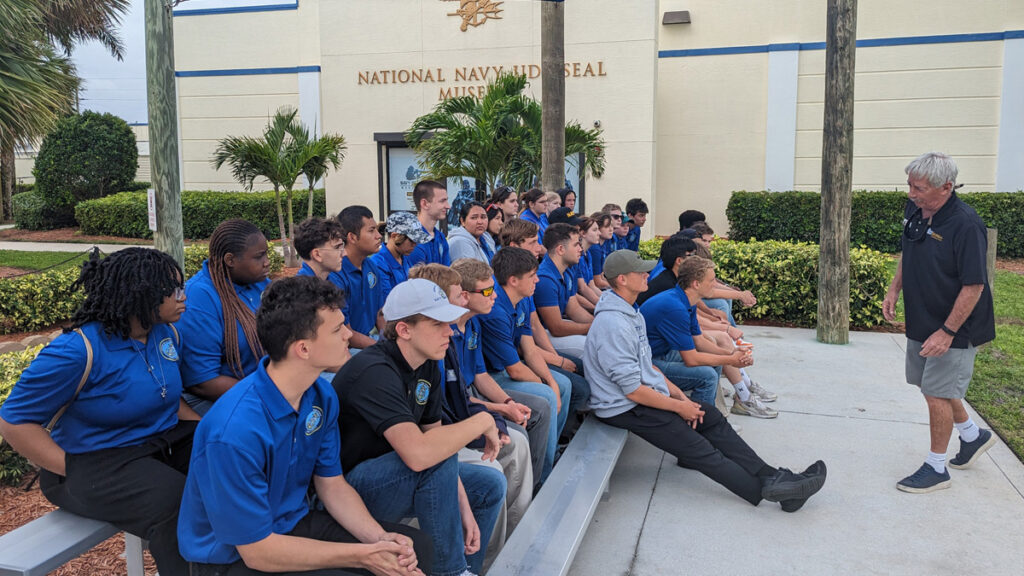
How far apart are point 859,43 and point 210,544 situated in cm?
1760

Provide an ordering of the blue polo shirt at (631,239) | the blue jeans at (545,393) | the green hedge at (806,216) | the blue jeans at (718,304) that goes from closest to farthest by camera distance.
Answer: the blue jeans at (545,393)
the blue jeans at (718,304)
the blue polo shirt at (631,239)
the green hedge at (806,216)

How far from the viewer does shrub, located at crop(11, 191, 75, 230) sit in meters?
20.2

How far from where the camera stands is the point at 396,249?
548 centimetres

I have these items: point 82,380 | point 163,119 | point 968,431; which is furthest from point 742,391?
Answer: point 82,380

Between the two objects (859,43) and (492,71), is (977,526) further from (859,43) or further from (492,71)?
(859,43)

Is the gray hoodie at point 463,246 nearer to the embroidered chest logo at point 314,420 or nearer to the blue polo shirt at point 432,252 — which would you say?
the blue polo shirt at point 432,252

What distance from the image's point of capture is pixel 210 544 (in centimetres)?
245

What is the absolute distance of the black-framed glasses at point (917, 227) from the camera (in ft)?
16.0

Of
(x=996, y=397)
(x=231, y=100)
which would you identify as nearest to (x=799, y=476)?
(x=996, y=397)

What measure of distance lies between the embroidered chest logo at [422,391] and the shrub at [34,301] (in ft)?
22.2

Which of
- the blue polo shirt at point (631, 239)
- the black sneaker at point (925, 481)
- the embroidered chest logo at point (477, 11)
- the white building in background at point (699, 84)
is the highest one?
the embroidered chest logo at point (477, 11)

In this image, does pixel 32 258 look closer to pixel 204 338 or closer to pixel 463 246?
pixel 463 246

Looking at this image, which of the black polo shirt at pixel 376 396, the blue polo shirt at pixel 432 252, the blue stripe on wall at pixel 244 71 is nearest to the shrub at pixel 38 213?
the blue stripe on wall at pixel 244 71

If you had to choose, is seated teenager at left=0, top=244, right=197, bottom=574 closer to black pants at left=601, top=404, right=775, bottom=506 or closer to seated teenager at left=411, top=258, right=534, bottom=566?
seated teenager at left=411, top=258, right=534, bottom=566
